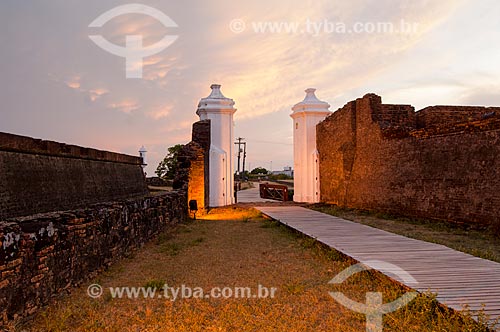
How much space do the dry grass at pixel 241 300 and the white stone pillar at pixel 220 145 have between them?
9342 millimetres

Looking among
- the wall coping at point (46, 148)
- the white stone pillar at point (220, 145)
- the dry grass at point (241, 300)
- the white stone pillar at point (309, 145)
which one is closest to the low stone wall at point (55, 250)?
the dry grass at point (241, 300)

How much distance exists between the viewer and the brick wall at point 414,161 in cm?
845

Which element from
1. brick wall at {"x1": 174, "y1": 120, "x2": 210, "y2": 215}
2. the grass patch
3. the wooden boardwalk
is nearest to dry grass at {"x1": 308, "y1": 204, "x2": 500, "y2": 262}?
the wooden boardwalk

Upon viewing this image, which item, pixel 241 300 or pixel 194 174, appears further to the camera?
pixel 194 174

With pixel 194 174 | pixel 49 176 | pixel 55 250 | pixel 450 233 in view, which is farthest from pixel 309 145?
pixel 55 250

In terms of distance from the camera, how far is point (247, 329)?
3.42 metres

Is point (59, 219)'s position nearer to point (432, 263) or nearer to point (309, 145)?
point (432, 263)

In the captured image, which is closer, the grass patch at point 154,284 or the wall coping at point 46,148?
the grass patch at point 154,284

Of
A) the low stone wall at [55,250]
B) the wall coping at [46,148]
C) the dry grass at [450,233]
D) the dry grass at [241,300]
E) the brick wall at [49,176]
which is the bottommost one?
the dry grass at [241,300]

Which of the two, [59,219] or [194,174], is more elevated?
[194,174]

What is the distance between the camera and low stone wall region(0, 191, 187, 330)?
10.7 ft

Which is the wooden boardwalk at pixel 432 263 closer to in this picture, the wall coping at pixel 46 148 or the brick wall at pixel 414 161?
the brick wall at pixel 414 161

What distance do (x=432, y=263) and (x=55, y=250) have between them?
455cm

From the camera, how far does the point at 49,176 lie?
878cm
